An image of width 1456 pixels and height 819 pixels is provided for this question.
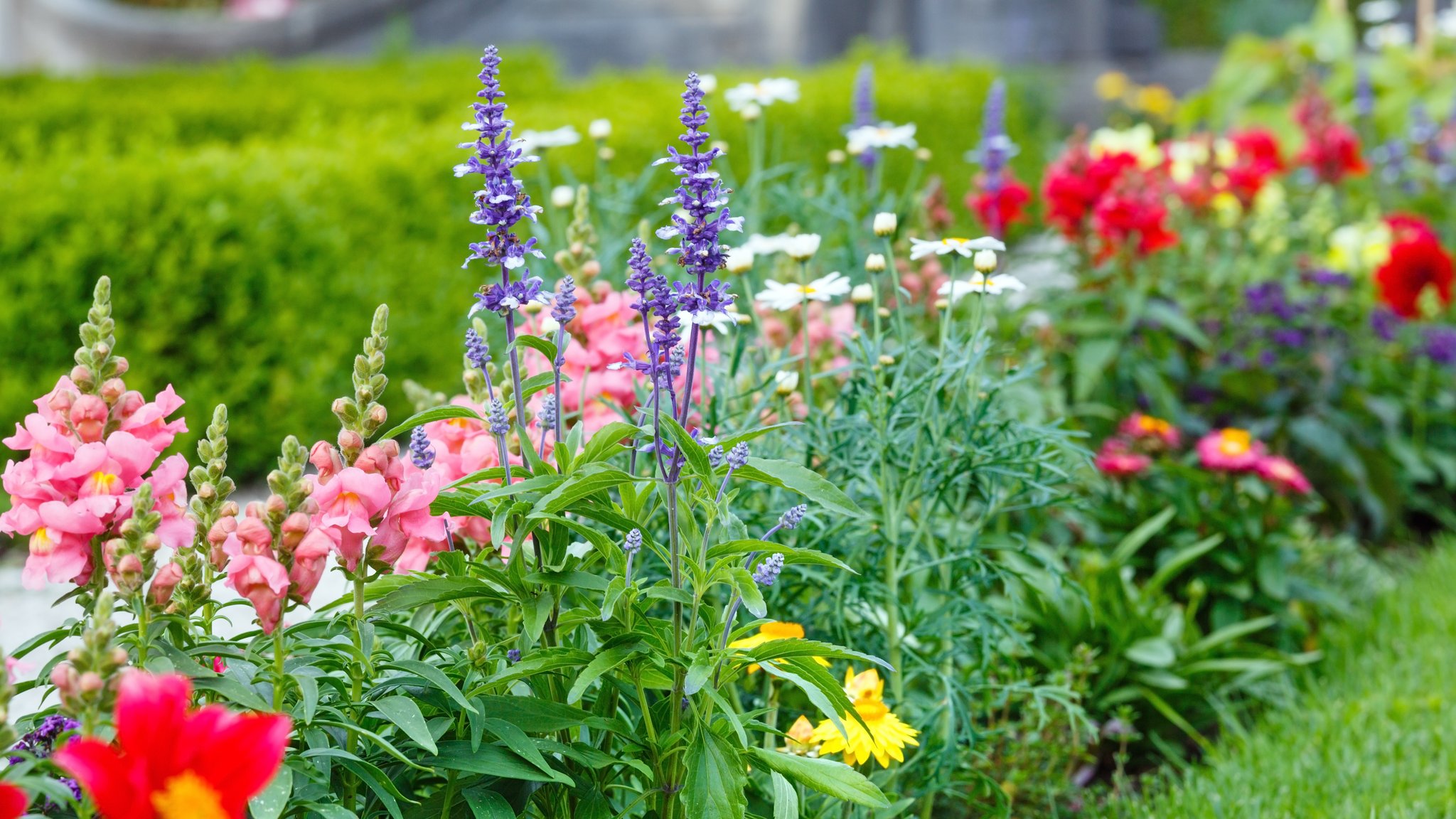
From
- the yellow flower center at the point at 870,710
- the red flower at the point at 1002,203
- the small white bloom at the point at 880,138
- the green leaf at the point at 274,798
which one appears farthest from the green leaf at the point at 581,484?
the red flower at the point at 1002,203

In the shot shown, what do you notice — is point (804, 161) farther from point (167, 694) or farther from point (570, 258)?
point (167, 694)

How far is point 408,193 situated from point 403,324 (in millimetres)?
527

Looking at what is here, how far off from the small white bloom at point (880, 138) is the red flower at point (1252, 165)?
6.39ft

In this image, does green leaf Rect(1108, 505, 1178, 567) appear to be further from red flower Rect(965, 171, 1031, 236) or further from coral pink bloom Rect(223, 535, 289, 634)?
coral pink bloom Rect(223, 535, 289, 634)

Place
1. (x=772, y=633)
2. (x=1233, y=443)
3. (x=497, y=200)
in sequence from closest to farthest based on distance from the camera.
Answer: (x=497, y=200), (x=772, y=633), (x=1233, y=443)

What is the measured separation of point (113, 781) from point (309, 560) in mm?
364

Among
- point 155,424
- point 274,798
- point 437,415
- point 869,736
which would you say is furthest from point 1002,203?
point 274,798

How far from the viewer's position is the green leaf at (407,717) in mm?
1251

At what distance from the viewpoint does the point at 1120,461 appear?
10.0 ft

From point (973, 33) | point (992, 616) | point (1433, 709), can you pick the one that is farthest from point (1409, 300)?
point (973, 33)

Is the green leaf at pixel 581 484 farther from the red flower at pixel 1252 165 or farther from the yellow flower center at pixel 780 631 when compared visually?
the red flower at pixel 1252 165

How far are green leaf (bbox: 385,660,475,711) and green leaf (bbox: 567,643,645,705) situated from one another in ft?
0.35

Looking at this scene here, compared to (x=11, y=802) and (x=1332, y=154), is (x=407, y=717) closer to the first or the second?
(x=11, y=802)

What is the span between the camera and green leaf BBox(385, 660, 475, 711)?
1.29 metres
